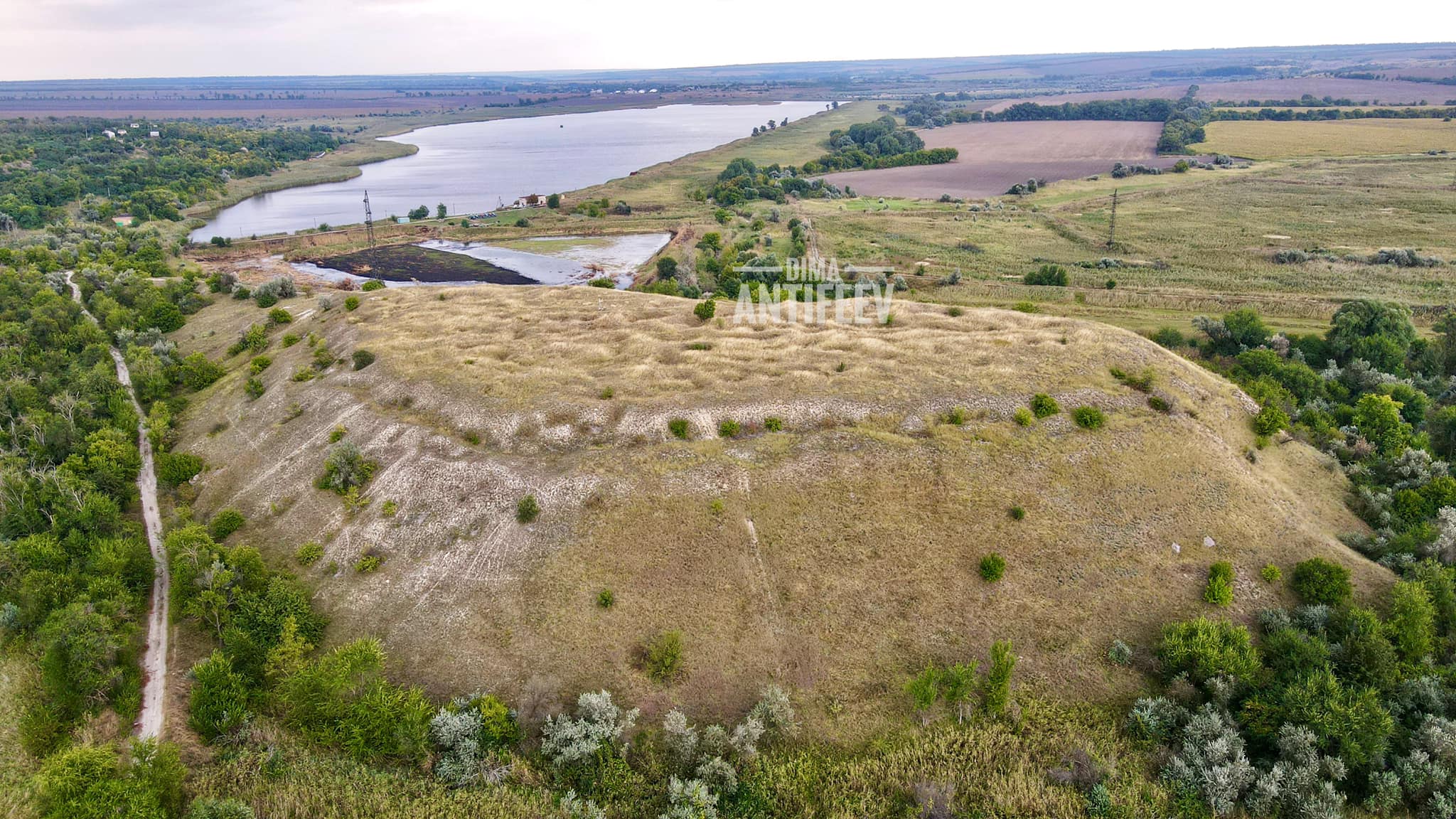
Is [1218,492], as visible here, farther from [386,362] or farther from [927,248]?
[927,248]

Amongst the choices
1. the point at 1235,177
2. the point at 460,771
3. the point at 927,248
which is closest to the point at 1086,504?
the point at 460,771

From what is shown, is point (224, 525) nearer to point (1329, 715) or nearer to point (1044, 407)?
point (1044, 407)

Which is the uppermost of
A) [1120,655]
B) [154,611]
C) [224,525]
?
[224,525]

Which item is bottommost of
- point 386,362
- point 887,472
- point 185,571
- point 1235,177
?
point 185,571

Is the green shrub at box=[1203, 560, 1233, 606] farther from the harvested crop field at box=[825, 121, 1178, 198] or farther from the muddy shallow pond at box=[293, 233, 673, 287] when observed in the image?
the harvested crop field at box=[825, 121, 1178, 198]

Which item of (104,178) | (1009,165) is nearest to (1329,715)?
(1009,165)

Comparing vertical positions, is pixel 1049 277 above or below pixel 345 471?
above
